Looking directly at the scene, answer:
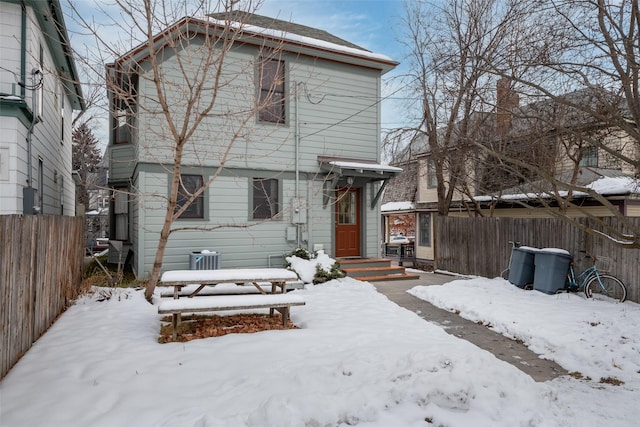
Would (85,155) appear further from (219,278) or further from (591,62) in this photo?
(591,62)

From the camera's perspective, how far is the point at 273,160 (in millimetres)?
10609

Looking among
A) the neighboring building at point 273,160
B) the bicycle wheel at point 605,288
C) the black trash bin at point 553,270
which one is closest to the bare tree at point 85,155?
the neighboring building at point 273,160

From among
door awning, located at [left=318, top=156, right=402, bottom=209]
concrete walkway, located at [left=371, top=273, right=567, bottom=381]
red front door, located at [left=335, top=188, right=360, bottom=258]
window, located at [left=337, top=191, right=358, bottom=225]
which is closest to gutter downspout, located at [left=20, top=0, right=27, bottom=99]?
door awning, located at [left=318, top=156, right=402, bottom=209]

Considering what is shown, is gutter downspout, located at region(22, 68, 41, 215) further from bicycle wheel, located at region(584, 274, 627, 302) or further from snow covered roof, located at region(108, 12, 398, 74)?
bicycle wheel, located at region(584, 274, 627, 302)

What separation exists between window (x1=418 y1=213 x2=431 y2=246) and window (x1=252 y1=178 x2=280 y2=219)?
32.2 ft

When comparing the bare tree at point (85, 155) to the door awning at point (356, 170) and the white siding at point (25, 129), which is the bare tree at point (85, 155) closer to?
the white siding at point (25, 129)

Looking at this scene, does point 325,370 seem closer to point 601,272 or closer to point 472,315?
point 472,315

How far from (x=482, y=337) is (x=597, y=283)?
3.95 metres

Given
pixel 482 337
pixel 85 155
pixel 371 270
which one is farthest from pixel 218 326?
pixel 85 155

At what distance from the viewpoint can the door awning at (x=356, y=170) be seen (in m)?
10.6

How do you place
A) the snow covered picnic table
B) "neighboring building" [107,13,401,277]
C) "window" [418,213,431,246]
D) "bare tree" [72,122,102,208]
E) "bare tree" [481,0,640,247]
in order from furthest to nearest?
"bare tree" [72,122,102,208] → "window" [418,213,431,246] → "neighboring building" [107,13,401,277] → the snow covered picnic table → "bare tree" [481,0,640,247]

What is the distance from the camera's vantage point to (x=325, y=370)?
4027 millimetres

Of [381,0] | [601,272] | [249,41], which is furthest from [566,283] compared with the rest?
[249,41]

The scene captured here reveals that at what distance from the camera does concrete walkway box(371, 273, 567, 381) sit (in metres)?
4.84
